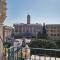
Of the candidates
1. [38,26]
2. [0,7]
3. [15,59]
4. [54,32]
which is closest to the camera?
[0,7]

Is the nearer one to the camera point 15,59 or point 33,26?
point 15,59

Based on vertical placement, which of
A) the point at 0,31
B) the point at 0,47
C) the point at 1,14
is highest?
the point at 1,14

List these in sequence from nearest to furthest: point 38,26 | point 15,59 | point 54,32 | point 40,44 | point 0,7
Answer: point 0,7 → point 15,59 → point 40,44 → point 54,32 → point 38,26

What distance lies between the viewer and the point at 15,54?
357cm

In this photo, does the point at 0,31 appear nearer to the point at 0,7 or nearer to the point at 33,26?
the point at 0,7

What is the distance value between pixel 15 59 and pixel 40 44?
1640 cm

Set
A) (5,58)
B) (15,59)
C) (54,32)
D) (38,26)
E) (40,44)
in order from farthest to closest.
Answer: (38,26)
(54,32)
(40,44)
(15,59)
(5,58)

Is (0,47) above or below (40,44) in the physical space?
above

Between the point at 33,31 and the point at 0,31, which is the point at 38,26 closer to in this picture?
the point at 33,31

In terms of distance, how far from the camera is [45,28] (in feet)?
147

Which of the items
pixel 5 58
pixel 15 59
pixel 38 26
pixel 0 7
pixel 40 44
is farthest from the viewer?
pixel 38 26

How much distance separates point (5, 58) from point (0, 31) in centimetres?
60

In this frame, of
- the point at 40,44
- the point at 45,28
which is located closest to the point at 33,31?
the point at 45,28

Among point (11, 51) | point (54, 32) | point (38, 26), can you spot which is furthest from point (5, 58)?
point (38, 26)
